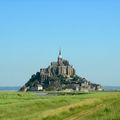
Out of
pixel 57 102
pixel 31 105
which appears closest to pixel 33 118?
pixel 31 105

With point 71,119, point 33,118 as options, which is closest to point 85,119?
point 71,119

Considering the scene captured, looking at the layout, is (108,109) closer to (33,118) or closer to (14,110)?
(33,118)

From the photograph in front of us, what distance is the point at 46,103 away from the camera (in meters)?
57.6

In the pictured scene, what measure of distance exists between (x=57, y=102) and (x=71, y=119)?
25.8 m

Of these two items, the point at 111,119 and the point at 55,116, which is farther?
the point at 55,116

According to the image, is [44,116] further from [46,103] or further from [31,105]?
[46,103]

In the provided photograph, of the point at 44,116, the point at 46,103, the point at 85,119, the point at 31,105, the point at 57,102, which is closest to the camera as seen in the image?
the point at 85,119

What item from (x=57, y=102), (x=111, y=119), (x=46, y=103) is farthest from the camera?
(x=57, y=102)

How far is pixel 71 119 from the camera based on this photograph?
36062 millimetres

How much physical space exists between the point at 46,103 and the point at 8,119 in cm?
1945

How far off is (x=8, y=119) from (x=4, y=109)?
29.4 feet

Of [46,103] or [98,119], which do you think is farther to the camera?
[46,103]

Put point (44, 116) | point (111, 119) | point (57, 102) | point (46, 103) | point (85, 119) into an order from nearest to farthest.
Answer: point (111, 119) < point (85, 119) < point (44, 116) < point (46, 103) < point (57, 102)

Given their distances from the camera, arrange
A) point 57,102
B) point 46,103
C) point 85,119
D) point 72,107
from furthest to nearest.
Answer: point 57,102 → point 46,103 → point 72,107 → point 85,119
